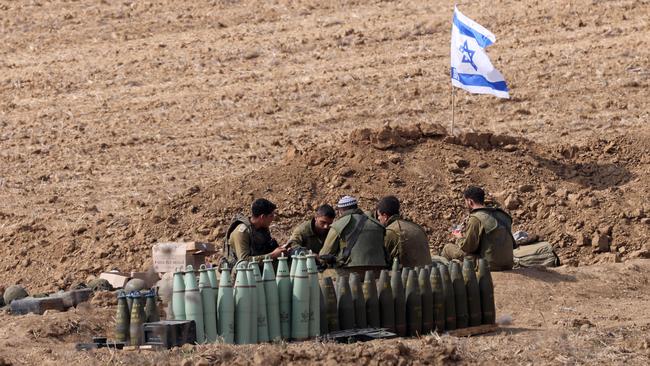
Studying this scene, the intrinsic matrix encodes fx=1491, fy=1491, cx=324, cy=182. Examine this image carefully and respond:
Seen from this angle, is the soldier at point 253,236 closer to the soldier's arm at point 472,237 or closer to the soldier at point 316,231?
the soldier at point 316,231

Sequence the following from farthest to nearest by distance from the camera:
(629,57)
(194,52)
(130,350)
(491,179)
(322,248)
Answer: (194,52) → (629,57) → (491,179) → (322,248) → (130,350)

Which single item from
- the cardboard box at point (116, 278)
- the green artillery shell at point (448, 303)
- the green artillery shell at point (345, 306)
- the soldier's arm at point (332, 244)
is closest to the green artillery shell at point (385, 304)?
the green artillery shell at point (345, 306)

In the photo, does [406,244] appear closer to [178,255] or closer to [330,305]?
[330,305]

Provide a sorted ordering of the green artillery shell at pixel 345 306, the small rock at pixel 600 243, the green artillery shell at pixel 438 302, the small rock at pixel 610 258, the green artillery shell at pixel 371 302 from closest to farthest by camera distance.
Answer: the green artillery shell at pixel 345 306, the green artillery shell at pixel 371 302, the green artillery shell at pixel 438 302, the small rock at pixel 610 258, the small rock at pixel 600 243

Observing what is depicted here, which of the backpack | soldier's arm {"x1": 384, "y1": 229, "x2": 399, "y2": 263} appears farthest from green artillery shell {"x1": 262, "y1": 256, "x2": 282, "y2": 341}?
the backpack

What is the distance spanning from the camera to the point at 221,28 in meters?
31.8

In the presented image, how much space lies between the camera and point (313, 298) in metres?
12.0

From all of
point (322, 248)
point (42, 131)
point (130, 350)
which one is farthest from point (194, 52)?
point (130, 350)

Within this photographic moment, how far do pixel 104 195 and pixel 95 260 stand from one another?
14.3 feet

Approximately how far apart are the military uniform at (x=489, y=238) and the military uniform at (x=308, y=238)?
6.18 ft

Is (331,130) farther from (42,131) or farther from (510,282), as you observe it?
(510,282)

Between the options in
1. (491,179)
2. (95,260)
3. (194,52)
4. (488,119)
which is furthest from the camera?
(194,52)

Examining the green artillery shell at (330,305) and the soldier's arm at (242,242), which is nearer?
the green artillery shell at (330,305)

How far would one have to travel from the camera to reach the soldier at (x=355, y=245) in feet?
46.1
